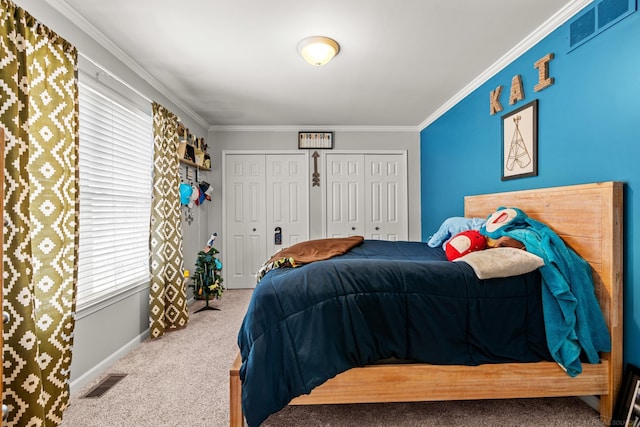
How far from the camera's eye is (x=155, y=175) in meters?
2.86

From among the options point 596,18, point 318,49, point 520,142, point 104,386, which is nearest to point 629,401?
point 520,142

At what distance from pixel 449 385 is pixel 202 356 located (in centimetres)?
184

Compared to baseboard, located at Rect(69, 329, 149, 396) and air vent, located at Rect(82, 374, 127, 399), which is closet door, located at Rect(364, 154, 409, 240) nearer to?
baseboard, located at Rect(69, 329, 149, 396)

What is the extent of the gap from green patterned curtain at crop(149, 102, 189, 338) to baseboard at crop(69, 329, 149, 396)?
12 centimetres

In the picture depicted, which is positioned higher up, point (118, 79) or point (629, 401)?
point (118, 79)

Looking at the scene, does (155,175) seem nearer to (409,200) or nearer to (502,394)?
(502,394)

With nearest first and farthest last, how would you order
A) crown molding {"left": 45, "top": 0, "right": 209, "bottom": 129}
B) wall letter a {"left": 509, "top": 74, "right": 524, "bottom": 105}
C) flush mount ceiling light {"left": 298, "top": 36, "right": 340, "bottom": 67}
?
crown molding {"left": 45, "top": 0, "right": 209, "bottom": 129} → flush mount ceiling light {"left": 298, "top": 36, "right": 340, "bottom": 67} → wall letter a {"left": 509, "top": 74, "right": 524, "bottom": 105}

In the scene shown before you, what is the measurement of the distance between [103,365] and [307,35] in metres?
2.83

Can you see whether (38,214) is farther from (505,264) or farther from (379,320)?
(505,264)

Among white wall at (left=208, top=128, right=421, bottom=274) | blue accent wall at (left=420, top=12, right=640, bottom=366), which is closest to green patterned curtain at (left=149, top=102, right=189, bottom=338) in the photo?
white wall at (left=208, top=128, right=421, bottom=274)

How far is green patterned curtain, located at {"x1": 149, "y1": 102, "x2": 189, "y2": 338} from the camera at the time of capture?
2.86 meters

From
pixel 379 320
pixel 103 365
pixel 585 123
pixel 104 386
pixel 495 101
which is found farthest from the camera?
pixel 495 101

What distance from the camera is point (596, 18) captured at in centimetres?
184

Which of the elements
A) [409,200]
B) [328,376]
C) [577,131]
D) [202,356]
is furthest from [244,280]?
[577,131]
